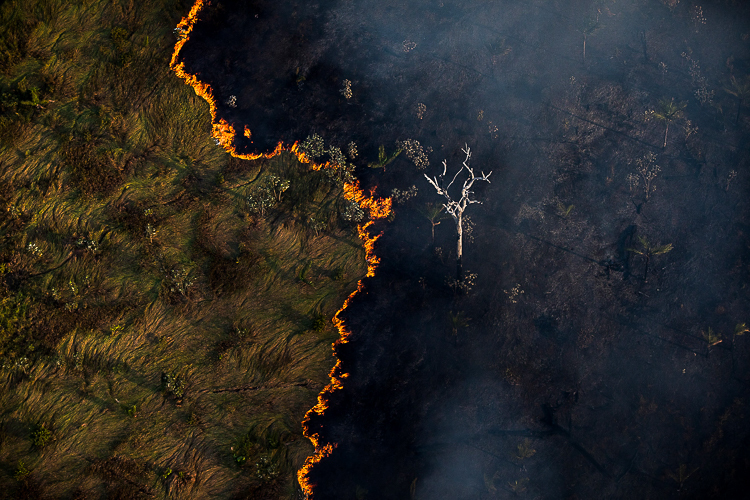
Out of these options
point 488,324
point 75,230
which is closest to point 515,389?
point 488,324

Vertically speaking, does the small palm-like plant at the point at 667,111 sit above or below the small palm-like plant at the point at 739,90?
below

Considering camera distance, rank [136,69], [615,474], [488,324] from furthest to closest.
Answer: [136,69] → [488,324] → [615,474]

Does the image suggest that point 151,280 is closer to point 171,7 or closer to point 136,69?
point 136,69

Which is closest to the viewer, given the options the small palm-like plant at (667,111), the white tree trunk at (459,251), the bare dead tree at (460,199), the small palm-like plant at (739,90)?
the bare dead tree at (460,199)

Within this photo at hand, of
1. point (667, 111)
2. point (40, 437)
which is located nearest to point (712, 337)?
point (667, 111)

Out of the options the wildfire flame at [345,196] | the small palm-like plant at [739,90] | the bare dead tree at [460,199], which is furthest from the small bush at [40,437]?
the small palm-like plant at [739,90]

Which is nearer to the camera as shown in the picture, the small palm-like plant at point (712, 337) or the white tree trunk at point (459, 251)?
the small palm-like plant at point (712, 337)

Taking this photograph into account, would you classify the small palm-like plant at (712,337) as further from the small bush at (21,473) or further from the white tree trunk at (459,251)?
the small bush at (21,473)
